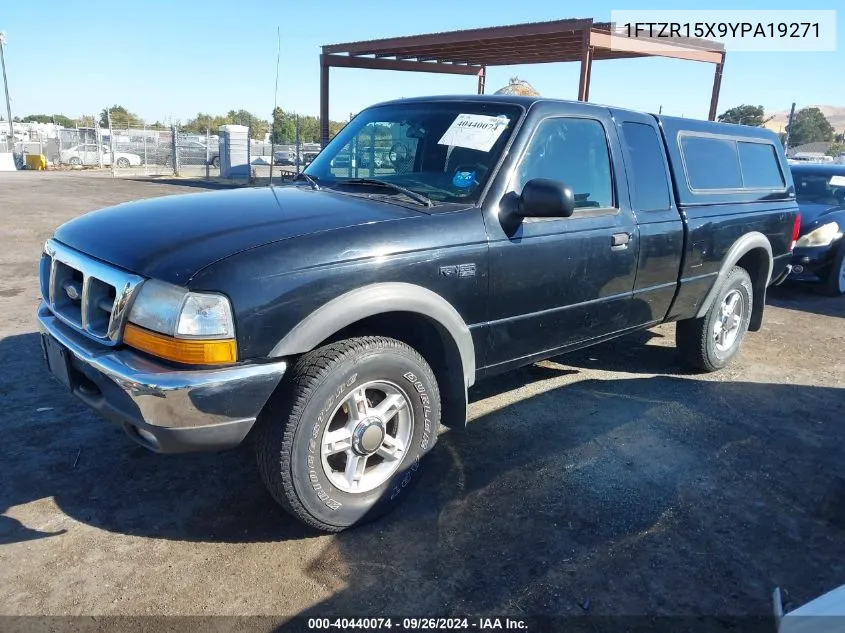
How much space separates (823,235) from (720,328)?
414 centimetres

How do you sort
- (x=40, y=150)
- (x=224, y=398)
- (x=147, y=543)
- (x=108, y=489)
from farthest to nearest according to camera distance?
(x=40, y=150) → (x=108, y=489) → (x=147, y=543) → (x=224, y=398)

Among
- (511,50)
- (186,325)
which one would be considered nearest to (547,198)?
(186,325)

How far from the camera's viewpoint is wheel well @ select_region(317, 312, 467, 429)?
3.06 m

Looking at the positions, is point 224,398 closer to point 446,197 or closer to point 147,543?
point 147,543

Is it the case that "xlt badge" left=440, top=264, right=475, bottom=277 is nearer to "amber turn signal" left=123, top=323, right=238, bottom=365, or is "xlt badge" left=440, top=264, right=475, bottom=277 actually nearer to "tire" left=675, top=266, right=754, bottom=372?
"amber turn signal" left=123, top=323, right=238, bottom=365

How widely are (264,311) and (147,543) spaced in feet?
4.01

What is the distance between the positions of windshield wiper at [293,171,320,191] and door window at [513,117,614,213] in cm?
118

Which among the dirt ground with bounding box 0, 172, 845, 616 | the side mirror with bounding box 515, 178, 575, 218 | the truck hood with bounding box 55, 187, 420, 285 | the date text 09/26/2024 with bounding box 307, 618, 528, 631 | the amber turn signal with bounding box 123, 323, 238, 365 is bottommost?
the date text 09/26/2024 with bounding box 307, 618, 528, 631

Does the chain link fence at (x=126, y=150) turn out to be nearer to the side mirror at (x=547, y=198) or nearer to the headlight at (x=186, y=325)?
the side mirror at (x=547, y=198)

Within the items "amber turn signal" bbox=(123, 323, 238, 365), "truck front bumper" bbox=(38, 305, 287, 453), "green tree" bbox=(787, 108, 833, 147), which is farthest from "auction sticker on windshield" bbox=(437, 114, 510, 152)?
"green tree" bbox=(787, 108, 833, 147)

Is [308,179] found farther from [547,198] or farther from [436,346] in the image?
[547,198]

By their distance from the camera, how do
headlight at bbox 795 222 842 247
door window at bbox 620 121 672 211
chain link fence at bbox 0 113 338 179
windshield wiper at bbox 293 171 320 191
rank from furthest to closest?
chain link fence at bbox 0 113 338 179
headlight at bbox 795 222 842 247
door window at bbox 620 121 672 211
windshield wiper at bbox 293 171 320 191

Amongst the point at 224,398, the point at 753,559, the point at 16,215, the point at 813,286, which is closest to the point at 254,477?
the point at 224,398

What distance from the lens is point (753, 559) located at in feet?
9.33
